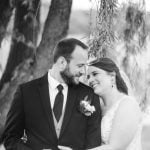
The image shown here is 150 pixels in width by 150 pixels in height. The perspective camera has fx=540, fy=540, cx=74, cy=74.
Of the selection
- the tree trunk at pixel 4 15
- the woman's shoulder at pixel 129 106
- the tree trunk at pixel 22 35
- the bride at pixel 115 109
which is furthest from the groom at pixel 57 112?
the tree trunk at pixel 4 15

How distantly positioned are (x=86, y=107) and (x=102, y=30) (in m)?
1.81

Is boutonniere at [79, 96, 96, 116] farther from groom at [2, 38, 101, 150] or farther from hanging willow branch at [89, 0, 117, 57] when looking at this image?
hanging willow branch at [89, 0, 117, 57]

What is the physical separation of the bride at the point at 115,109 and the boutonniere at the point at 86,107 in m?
0.26

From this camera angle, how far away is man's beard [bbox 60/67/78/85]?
4.00m

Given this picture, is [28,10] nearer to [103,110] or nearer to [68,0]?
[68,0]

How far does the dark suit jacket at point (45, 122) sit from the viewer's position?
13.1 ft

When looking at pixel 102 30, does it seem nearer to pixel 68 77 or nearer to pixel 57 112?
pixel 68 77

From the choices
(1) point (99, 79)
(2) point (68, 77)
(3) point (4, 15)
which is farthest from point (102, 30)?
(3) point (4, 15)

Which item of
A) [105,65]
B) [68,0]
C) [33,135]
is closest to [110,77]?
[105,65]

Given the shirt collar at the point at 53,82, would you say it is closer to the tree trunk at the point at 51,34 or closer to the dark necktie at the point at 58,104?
the dark necktie at the point at 58,104

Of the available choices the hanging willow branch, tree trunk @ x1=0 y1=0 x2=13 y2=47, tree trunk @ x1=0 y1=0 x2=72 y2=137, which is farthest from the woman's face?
tree trunk @ x1=0 y1=0 x2=13 y2=47

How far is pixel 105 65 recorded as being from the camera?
4414mm

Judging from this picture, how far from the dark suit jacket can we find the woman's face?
25 cm

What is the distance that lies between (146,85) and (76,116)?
125 inches
